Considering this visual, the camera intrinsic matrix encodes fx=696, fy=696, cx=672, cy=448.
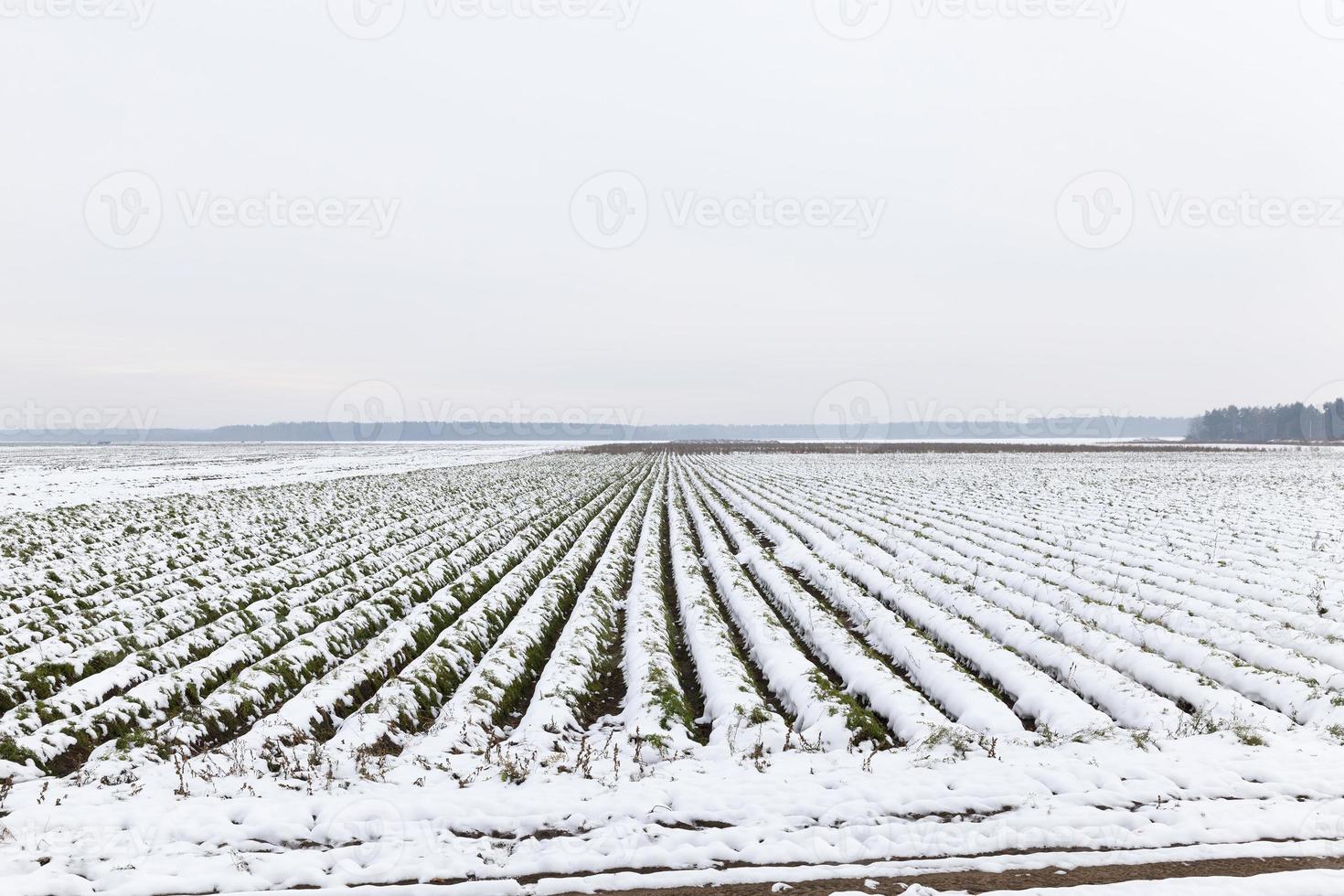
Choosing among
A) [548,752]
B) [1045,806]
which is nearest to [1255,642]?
[1045,806]

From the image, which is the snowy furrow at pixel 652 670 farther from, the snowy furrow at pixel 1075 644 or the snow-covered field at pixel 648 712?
the snowy furrow at pixel 1075 644

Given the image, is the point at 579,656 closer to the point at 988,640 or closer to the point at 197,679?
the point at 197,679

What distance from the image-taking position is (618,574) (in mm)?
14828

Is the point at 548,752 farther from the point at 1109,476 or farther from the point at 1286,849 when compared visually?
the point at 1109,476

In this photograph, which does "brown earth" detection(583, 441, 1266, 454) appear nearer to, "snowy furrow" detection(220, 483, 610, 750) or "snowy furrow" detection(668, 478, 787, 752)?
"snowy furrow" detection(220, 483, 610, 750)

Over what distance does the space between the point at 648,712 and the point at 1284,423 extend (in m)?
190

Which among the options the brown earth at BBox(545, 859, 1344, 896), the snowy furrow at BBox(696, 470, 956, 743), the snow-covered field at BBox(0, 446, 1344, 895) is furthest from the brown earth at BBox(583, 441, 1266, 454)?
the brown earth at BBox(545, 859, 1344, 896)

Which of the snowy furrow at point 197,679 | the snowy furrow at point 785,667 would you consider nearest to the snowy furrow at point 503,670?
the snowy furrow at point 197,679

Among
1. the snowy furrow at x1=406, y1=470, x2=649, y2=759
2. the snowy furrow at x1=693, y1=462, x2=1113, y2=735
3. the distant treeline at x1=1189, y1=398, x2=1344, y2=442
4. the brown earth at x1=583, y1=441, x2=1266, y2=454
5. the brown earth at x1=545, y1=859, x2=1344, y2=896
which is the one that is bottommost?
the brown earth at x1=545, y1=859, x2=1344, y2=896

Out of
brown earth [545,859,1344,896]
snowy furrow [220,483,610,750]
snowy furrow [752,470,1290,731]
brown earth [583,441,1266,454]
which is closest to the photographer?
brown earth [545,859,1344,896]

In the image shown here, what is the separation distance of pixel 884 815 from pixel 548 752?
309 cm

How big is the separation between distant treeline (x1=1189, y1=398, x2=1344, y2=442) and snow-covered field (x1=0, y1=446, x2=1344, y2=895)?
566ft

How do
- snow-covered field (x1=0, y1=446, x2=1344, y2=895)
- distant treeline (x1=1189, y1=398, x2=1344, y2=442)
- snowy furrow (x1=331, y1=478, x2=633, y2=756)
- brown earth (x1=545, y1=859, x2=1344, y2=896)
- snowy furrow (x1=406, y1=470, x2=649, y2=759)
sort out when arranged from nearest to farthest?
brown earth (x1=545, y1=859, x2=1344, y2=896) → snow-covered field (x1=0, y1=446, x2=1344, y2=895) → snowy furrow (x1=406, y1=470, x2=649, y2=759) → snowy furrow (x1=331, y1=478, x2=633, y2=756) → distant treeline (x1=1189, y1=398, x2=1344, y2=442)

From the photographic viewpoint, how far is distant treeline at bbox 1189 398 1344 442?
143875mm
